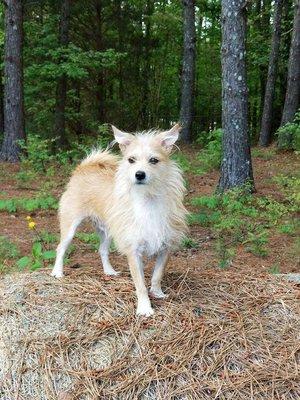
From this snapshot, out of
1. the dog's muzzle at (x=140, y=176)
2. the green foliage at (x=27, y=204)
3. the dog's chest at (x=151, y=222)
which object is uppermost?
the dog's muzzle at (x=140, y=176)

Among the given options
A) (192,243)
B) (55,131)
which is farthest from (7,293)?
(55,131)

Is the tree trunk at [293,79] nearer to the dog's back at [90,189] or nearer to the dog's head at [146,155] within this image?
the dog's back at [90,189]

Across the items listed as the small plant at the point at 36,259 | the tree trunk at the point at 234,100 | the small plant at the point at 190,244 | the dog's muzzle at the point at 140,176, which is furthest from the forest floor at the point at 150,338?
the tree trunk at the point at 234,100

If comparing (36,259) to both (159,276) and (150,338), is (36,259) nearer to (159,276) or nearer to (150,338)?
(159,276)

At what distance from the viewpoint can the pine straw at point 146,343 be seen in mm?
3189

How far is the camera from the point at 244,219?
840cm

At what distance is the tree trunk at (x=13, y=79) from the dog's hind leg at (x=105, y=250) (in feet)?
31.1

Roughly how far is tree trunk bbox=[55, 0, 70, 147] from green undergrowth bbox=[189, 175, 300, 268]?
32.5ft

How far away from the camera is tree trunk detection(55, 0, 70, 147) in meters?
16.8

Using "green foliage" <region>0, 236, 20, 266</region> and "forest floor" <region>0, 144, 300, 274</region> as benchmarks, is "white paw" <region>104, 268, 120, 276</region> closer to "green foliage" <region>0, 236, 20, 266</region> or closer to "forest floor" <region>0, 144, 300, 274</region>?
"forest floor" <region>0, 144, 300, 274</region>

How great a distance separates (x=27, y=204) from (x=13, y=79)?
5.99 meters

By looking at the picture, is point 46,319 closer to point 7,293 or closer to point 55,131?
point 7,293

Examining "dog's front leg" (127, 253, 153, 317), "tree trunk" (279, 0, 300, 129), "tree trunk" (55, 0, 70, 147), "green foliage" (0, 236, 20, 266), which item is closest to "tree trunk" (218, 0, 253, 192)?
"green foliage" (0, 236, 20, 266)

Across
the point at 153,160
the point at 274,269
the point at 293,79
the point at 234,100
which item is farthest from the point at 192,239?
the point at 293,79
